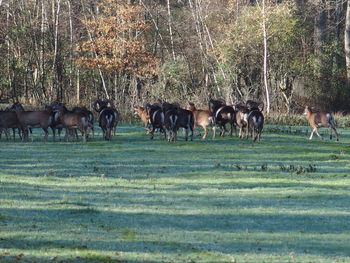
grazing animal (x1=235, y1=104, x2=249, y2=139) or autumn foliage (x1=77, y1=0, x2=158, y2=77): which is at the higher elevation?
autumn foliage (x1=77, y1=0, x2=158, y2=77)

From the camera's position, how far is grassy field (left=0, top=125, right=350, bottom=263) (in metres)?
11.8

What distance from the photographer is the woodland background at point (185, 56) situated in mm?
47969

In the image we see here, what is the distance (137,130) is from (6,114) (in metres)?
6.45

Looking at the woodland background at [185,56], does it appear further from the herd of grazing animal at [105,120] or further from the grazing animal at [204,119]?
the herd of grazing animal at [105,120]

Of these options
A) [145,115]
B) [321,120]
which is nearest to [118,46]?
[145,115]

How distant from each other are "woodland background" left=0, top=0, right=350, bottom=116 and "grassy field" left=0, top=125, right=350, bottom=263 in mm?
20241

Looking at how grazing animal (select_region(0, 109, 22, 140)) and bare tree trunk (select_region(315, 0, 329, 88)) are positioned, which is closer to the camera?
grazing animal (select_region(0, 109, 22, 140))

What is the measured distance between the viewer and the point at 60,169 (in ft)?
70.1

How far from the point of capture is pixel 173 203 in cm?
1609

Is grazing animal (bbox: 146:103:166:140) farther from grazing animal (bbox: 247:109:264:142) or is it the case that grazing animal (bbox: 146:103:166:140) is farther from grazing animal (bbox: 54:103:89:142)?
grazing animal (bbox: 247:109:264:142)

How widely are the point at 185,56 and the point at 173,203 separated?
1415 inches

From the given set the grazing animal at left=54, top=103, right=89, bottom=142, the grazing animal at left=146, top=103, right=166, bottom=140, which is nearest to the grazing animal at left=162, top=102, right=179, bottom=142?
the grazing animal at left=146, top=103, right=166, bottom=140

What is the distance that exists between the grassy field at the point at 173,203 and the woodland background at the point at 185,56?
66.4ft

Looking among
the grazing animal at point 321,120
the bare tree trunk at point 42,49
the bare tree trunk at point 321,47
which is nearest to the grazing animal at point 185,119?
the grazing animal at point 321,120
